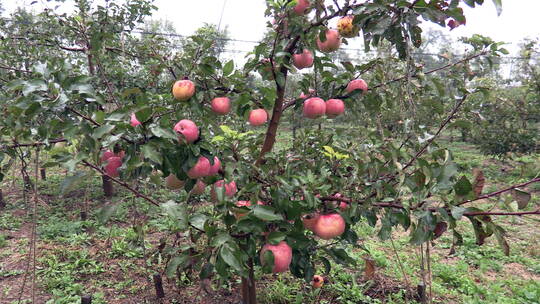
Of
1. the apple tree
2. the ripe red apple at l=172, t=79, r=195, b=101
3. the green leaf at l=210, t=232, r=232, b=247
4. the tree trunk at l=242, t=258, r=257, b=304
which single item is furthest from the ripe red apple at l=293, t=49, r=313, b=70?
the tree trunk at l=242, t=258, r=257, b=304

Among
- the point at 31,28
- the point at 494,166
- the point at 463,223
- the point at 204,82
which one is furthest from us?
the point at 494,166

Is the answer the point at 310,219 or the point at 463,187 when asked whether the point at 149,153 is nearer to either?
the point at 310,219

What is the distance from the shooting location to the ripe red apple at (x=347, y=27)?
1497 millimetres

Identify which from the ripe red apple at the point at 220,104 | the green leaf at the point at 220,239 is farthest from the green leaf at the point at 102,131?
the ripe red apple at the point at 220,104

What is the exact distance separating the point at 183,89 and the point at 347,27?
0.68m

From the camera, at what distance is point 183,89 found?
1400mm

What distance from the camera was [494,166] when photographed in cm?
730

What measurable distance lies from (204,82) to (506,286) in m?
2.63

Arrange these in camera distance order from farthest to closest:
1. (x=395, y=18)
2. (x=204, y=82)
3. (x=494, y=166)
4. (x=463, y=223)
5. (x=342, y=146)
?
(x=494, y=166)
(x=463, y=223)
(x=342, y=146)
(x=204, y=82)
(x=395, y=18)

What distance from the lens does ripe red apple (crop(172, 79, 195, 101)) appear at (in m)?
1.40

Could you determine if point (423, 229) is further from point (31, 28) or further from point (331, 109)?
point (31, 28)

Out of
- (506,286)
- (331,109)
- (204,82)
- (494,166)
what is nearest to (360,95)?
(331,109)

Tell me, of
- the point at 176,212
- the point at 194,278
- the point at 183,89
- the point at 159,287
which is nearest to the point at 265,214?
the point at 176,212

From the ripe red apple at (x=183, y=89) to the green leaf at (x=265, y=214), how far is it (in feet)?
1.75
